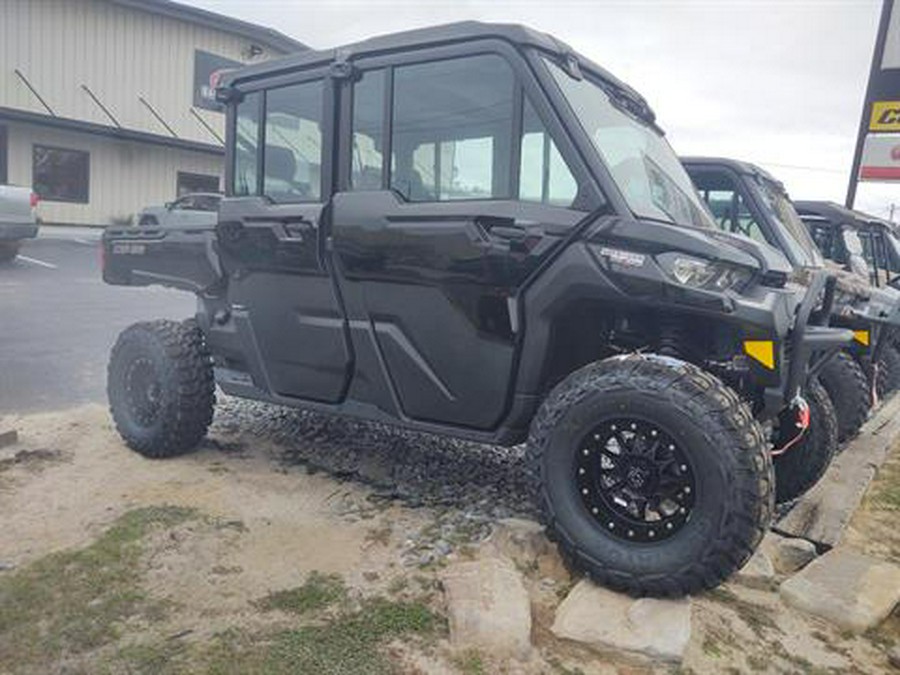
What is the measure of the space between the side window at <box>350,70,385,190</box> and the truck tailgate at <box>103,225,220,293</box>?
4.02 feet

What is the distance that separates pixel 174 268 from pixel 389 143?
192 centimetres

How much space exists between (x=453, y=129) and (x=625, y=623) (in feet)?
7.40

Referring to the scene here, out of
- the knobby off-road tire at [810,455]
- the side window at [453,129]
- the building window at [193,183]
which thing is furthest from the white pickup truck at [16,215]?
the knobby off-road tire at [810,455]

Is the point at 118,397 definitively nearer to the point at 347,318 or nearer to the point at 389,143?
the point at 347,318

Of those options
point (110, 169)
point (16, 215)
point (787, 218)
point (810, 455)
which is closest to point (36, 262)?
point (16, 215)

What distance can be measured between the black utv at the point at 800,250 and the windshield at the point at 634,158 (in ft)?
5.76

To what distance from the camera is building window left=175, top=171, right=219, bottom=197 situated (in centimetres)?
2159

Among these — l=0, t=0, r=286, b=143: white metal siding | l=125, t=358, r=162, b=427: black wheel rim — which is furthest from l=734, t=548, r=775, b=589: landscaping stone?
l=0, t=0, r=286, b=143: white metal siding

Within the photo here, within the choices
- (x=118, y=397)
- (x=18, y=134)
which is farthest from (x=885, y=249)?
(x=18, y=134)

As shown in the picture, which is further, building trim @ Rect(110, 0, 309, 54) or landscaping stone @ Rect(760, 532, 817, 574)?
building trim @ Rect(110, 0, 309, 54)

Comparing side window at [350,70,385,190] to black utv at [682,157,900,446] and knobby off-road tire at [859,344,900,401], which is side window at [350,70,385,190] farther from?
knobby off-road tire at [859,344,900,401]

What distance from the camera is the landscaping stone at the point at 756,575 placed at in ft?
11.1

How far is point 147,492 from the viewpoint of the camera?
13.6ft

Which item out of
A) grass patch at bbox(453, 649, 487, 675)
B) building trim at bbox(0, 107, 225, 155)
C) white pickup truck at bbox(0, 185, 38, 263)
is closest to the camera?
grass patch at bbox(453, 649, 487, 675)
